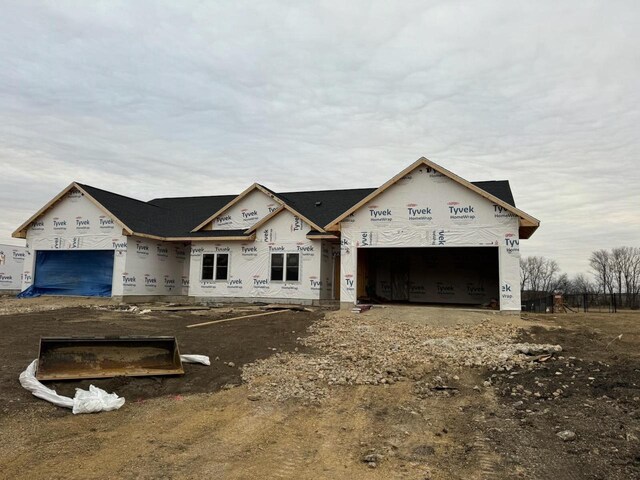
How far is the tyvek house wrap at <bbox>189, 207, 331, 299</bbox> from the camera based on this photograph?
70.8ft

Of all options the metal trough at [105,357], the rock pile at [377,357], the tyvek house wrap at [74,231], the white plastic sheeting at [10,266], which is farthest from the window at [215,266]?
the white plastic sheeting at [10,266]

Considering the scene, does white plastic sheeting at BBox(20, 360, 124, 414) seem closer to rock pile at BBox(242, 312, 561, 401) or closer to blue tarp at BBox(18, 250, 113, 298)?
rock pile at BBox(242, 312, 561, 401)

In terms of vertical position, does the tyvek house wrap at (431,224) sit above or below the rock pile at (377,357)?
above

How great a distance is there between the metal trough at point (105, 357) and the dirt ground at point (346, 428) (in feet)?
0.99

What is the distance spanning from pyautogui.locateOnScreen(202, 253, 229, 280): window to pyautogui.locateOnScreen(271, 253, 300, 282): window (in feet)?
8.24

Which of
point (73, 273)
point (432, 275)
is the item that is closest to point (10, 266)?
point (73, 273)

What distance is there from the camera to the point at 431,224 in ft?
58.9

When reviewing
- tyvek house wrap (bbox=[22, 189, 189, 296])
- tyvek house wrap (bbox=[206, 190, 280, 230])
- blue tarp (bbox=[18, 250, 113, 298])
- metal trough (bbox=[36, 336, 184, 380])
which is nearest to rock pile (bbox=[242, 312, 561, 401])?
metal trough (bbox=[36, 336, 184, 380])

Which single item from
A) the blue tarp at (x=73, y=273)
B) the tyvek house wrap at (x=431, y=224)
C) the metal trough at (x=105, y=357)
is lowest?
the metal trough at (x=105, y=357)

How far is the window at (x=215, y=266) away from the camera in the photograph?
23277 millimetres

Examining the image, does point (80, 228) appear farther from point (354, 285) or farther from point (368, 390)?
point (368, 390)

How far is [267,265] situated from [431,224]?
8.29m

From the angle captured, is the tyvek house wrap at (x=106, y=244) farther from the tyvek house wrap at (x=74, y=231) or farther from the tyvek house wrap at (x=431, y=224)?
the tyvek house wrap at (x=431, y=224)

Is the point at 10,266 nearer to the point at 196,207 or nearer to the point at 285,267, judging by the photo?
the point at 196,207
